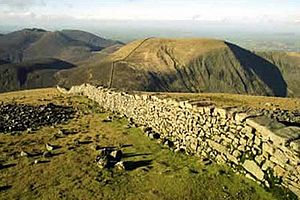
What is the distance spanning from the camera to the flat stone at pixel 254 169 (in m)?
15.8

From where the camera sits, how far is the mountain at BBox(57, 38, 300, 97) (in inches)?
4663

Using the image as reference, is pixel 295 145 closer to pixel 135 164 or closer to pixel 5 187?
pixel 135 164

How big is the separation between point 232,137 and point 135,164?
458 cm

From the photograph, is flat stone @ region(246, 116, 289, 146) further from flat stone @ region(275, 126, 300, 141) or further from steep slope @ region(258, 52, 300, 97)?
steep slope @ region(258, 52, 300, 97)

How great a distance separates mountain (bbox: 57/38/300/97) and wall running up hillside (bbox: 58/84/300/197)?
85412 mm

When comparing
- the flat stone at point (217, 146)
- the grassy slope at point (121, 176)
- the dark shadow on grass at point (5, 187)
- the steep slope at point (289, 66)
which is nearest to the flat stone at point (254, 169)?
the grassy slope at point (121, 176)

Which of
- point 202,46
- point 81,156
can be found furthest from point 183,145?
point 202,46

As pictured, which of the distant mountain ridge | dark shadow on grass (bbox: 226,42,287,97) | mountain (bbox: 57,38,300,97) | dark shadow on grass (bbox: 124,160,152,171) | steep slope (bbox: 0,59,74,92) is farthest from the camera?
steep slope (bbox: 0,59,74,92)

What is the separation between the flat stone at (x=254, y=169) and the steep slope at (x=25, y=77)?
399ft

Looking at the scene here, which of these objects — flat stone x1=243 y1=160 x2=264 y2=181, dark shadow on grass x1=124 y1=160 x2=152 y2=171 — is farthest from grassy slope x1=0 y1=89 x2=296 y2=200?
flat stone x1=243 y1=160 x2=264 y2=181

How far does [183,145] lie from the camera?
2116 centimetres

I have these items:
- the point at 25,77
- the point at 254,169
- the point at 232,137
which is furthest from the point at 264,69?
the point at 254,169

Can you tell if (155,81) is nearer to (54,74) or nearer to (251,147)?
(54,74)

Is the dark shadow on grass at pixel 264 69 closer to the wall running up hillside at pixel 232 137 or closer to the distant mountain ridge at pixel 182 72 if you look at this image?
the distant mountain ridge at pixel 182 72
